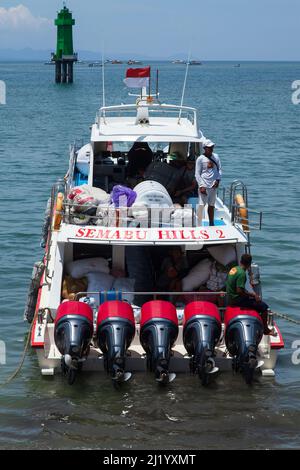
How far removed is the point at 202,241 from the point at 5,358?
3.73m

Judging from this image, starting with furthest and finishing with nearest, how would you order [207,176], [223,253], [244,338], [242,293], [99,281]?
[207,176], [223,253], [99,281], [242,293], [244,338]

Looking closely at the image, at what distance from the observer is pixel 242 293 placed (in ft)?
36.8

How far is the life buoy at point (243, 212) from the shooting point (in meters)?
12.7

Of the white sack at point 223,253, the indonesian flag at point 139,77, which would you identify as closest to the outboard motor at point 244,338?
the white sack at point 223,253

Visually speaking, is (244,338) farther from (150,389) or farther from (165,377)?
(150,389)

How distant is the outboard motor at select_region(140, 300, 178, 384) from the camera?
1064 centimetres

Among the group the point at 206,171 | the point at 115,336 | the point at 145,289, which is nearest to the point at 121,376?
the point at 115,336

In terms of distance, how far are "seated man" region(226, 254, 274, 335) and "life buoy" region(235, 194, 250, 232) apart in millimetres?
1308

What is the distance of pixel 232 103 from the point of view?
6788cm

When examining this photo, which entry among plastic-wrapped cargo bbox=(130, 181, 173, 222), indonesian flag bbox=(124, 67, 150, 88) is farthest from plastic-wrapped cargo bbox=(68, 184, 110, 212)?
indonesian flag bbox=(124, 67, 150, 88)

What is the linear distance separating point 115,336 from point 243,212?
11.3 ft

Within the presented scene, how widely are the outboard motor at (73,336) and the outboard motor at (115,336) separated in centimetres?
18

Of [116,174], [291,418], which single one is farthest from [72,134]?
[291,418]

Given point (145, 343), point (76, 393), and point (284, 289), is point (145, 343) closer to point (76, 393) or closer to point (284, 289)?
point (76, 393)
